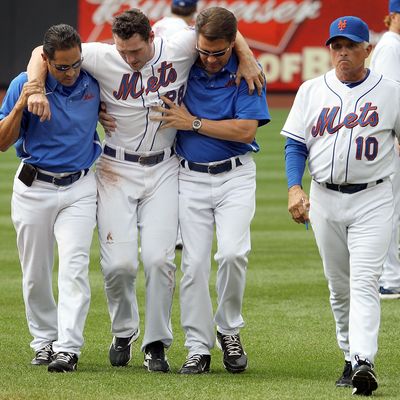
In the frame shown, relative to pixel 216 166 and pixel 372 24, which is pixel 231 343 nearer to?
pixel 216 166

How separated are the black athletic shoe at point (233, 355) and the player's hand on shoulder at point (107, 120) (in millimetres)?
1360

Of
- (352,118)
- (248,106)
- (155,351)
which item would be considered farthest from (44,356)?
(352,118)

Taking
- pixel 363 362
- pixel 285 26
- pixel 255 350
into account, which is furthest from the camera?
pixel 285 26

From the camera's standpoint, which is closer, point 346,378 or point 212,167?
point 346,378

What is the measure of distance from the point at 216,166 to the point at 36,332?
4.67 ft

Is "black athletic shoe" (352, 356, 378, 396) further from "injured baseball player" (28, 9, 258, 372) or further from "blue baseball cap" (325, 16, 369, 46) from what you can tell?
"blue baseball cap" (325, 16, 369, 46)

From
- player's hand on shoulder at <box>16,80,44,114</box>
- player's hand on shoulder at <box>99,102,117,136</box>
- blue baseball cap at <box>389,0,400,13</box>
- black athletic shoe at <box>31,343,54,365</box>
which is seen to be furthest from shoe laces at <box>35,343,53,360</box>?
blue baseball cap at <box>389,0,400,13</box>

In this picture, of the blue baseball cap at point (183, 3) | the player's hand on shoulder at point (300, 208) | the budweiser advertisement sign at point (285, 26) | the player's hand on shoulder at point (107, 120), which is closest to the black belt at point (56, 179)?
the player's hand on shoulder at point (107, 120)

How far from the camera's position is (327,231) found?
265 inches

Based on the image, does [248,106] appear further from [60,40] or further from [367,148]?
[60,40]

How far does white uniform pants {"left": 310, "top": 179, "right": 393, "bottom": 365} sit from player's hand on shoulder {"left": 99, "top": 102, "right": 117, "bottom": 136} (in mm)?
1229

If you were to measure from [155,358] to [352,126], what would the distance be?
68.4 inches

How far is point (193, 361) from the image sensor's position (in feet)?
23.3

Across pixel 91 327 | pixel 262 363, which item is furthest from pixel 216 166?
pixel 91 327
